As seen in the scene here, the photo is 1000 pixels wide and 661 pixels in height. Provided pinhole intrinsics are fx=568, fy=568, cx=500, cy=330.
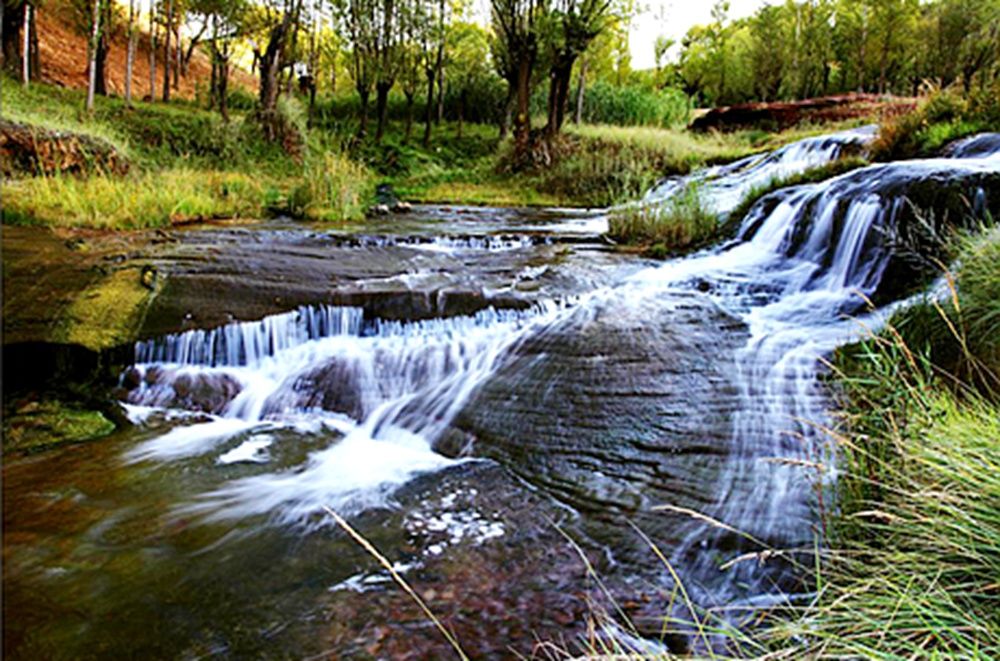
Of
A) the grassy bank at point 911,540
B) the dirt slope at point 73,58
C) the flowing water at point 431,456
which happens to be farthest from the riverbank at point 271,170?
the dirt slope at point 73,58

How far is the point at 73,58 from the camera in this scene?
30156 millimetres

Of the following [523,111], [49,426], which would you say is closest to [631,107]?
[523,111]

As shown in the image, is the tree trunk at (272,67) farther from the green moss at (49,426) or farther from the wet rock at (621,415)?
the wet rock at (621,415)

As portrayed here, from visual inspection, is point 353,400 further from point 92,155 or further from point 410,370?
point 92,155

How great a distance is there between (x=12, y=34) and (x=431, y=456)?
952 inches

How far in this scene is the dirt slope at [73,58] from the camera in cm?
2808

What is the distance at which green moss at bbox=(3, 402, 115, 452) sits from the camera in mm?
3420

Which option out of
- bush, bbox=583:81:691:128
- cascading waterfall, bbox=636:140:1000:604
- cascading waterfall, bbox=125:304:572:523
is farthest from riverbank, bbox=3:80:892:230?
bush, bbox=583:81:691:128

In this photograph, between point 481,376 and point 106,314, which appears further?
point 106,314

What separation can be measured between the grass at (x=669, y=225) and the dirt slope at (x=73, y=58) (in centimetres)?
2541

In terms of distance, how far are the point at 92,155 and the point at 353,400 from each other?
902 cm

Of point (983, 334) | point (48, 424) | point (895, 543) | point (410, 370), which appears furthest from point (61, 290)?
point (983, 334)

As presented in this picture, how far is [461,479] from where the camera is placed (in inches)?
125

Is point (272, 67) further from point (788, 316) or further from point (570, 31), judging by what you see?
point (788, 316)
